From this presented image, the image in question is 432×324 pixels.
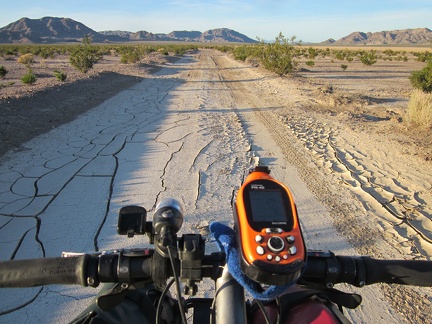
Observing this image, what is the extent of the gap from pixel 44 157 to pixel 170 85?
1027 cm

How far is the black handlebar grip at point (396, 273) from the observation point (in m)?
1.09

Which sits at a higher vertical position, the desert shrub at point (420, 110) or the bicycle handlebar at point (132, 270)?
the bicycle handlebar at point (132, 270)

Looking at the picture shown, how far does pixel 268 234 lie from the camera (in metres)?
0.87

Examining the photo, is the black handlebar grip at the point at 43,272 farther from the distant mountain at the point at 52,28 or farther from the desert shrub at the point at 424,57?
the distant mountain at the point at 52,28

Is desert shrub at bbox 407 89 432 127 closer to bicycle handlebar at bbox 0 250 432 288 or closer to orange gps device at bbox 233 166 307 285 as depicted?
bicycle handlebar at bbox 0 250 432 288

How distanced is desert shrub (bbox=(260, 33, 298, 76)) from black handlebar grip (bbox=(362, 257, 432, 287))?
20056 mm

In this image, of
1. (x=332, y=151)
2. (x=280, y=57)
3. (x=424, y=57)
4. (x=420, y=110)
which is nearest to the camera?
(x=332, y=151)

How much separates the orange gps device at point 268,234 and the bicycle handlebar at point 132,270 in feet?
0.59

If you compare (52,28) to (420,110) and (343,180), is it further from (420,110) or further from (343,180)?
(343,180)

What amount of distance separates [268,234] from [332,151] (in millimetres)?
6081

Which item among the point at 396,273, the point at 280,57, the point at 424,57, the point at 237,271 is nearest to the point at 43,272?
the point at 237,271

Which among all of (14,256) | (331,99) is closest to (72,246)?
(14,256)

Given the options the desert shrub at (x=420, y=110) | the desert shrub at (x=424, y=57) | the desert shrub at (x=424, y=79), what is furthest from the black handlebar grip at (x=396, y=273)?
the desert shrub at (x=424, y=57)

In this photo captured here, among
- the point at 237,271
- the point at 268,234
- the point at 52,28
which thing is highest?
the point at 52,28
